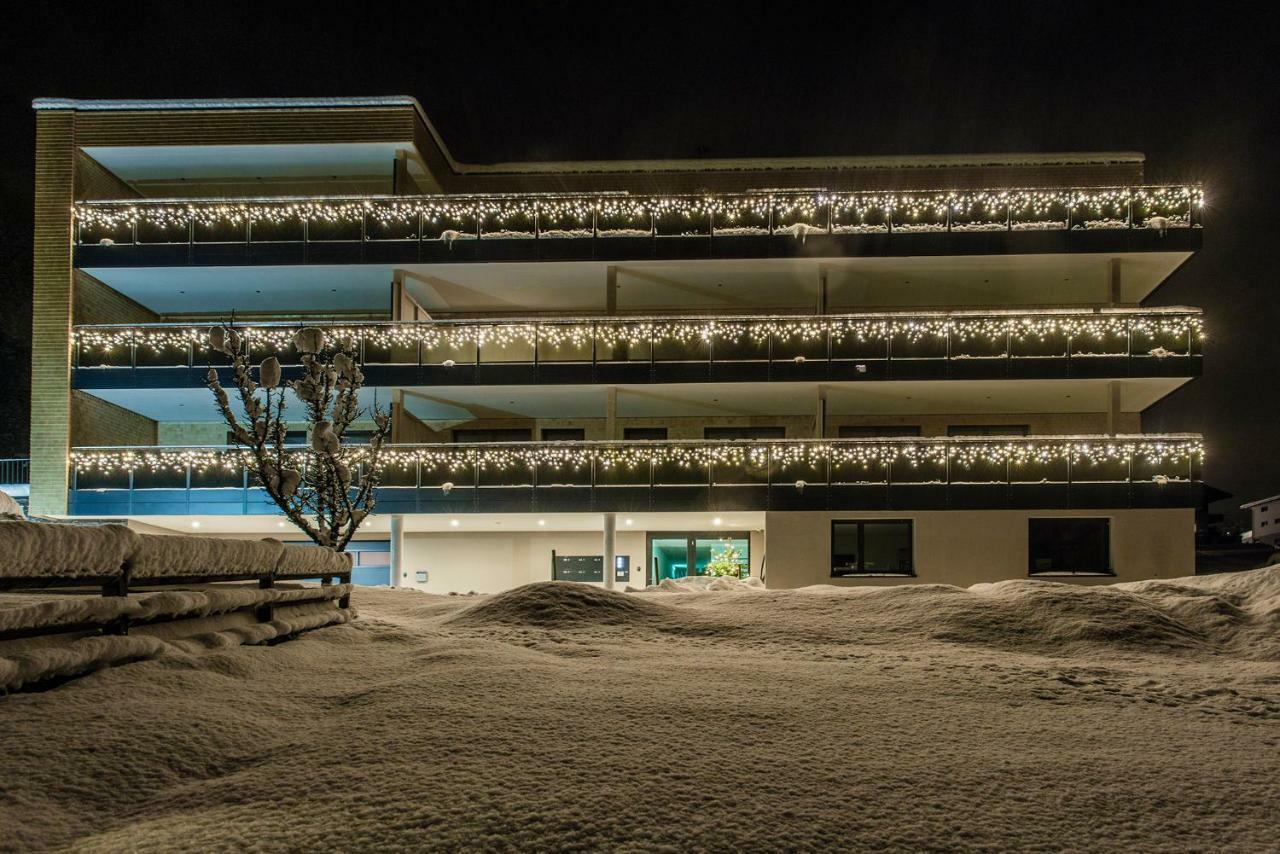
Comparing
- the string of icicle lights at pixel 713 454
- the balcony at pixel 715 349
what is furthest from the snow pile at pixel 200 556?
the balcony at pixel 715 349

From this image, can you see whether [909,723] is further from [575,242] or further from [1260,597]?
A: [575,242]

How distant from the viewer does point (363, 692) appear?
612 cm

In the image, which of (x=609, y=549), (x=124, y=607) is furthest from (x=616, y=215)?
(x=124, y=607)

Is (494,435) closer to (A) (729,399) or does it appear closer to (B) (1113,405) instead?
(A) (729,399)

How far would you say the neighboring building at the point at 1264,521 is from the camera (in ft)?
171

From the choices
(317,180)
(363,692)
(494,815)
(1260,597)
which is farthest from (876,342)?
(494,815)

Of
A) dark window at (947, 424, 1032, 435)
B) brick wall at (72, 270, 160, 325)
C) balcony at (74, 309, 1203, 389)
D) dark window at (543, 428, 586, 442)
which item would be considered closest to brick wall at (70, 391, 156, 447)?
balcony at (74, 309, 1203, 389)

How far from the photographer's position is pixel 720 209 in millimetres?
25844

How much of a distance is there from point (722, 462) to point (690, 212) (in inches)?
299

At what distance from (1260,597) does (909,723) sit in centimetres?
908

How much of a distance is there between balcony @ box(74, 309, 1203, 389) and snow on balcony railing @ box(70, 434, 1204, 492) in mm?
2008

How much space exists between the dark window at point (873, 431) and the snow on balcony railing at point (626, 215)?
21.1 feet

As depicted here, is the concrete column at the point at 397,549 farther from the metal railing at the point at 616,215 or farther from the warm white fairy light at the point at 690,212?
the warm white fairy light at the point at 690,212

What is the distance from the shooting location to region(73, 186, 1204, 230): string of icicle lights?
999 inches
